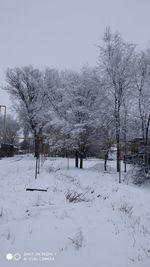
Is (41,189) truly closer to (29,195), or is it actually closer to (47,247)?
(29,195)

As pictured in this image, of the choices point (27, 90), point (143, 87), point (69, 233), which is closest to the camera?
point (69, 233)

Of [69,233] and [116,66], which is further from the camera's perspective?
[116,66]

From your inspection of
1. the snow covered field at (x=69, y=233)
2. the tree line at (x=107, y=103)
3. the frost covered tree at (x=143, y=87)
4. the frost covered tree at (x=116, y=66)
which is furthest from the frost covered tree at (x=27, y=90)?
the snow covered field at (x=69, y=233)

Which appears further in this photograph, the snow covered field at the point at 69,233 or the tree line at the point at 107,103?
the tree line at the point at 107,103

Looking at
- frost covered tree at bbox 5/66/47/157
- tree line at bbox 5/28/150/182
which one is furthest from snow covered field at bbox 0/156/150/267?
frost covered tree at bbox 5/66/47/157

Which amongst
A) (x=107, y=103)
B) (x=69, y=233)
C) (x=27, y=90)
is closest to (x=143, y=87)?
(x=107, y=103)

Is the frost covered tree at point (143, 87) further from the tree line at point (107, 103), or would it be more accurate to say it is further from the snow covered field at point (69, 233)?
the snow covered field at point (69, 233)

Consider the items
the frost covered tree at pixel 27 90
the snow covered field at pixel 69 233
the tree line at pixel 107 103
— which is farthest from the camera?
the frost covered tree at pixel 27 90

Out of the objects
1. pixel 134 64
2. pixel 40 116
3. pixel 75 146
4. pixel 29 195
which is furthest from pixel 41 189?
pixel 40 116

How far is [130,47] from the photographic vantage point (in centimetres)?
2400

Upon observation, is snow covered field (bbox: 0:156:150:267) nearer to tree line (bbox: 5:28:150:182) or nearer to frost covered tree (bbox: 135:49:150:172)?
tree line (bbox: 5:28:150:182)

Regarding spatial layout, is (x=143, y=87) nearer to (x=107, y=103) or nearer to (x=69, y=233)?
(x=107, y=103)

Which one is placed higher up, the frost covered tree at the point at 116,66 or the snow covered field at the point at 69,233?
the frost covered tree at the point at 116,66

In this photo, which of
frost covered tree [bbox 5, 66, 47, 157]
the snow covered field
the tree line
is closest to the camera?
the snow covered field
